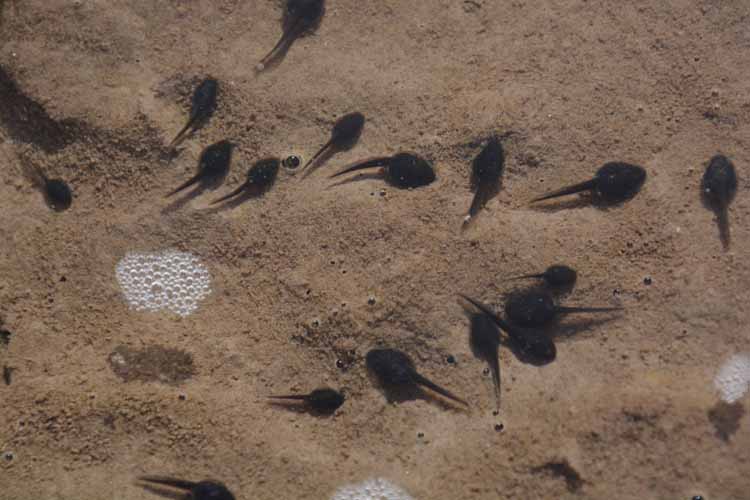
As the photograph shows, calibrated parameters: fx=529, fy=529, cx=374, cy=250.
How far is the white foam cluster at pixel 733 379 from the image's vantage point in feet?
11.0

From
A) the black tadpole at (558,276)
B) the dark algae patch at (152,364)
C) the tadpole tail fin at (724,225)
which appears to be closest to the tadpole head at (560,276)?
the black tadpole at (558,276)

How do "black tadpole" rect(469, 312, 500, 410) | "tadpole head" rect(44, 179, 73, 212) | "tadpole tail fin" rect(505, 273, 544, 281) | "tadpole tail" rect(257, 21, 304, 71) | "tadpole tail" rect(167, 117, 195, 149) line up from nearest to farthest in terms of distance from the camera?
"black tadpole" rect(469, 312, 500, 410)
"tadpole tail fin" rect(505, 273, 544, 281)
"tadpole head" rect(44, 179, 73, 212)
"tadpole tail" rect(167, 117, 195, 149)
"tadpole tail" rect(257, 21, 304, 71)

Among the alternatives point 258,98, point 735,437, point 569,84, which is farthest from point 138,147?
point 735,437

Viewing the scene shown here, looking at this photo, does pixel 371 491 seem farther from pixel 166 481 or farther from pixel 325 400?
pixel 166 481

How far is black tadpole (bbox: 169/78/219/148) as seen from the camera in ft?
12.0

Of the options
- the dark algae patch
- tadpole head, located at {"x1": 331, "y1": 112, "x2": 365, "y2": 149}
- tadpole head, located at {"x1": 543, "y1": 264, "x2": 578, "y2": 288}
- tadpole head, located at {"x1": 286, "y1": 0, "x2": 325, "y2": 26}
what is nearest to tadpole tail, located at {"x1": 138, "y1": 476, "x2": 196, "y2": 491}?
the dark algae patch

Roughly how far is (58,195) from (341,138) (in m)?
1.93

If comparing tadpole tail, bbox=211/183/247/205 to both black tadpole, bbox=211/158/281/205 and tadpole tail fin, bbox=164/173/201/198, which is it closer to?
black tadpole, bbox=211/158/281/205

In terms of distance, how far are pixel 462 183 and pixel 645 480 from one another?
219 centimetres

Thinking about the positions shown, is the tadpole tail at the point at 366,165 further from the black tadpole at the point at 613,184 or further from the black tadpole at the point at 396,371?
the black tadpole at the point at 396,371

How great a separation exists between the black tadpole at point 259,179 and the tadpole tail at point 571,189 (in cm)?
178

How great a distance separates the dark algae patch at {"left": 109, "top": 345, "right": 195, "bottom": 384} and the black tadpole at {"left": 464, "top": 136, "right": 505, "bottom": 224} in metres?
2.06

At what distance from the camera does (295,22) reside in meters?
3.84

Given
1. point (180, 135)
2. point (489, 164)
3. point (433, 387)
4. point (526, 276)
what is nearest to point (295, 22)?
point (180, 135)
